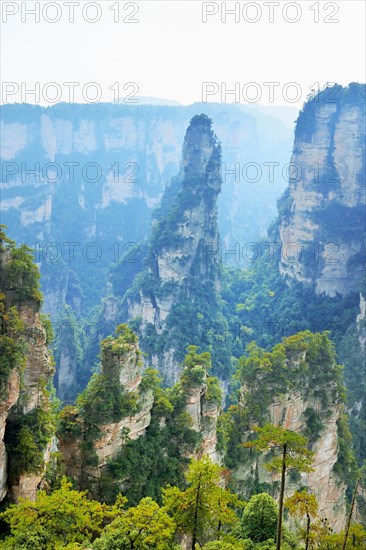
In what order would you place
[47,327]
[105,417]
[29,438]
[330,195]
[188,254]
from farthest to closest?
[188,254] → [330,195] → [105,417] → [47,327] → [29,438]

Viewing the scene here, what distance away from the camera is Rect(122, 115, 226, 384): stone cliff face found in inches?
2253

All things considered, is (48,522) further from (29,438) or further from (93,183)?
(93,183)

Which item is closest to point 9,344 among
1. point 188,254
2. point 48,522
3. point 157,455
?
point 48,522

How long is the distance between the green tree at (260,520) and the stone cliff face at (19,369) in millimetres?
7344

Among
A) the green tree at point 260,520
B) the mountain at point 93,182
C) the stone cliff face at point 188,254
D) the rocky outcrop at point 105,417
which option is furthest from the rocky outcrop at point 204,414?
the mountain at point 93,182

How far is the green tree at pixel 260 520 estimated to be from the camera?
18.2 meters

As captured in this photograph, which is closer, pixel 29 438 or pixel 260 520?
pixel 29 438

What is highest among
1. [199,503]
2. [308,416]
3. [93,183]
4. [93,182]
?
[93,182]

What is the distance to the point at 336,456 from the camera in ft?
103

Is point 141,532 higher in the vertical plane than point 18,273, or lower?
lower

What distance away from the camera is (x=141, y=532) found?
14180mm

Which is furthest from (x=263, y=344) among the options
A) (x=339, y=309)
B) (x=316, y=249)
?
(x=316, y=249)

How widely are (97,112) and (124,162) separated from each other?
37.1ft

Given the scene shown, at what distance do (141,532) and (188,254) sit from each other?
4523 cm
